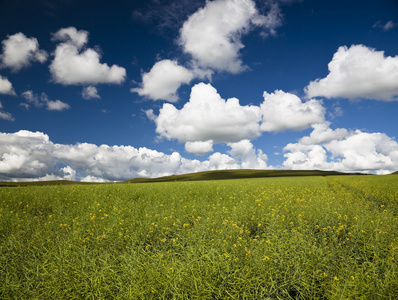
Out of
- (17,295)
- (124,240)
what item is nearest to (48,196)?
(124,240)

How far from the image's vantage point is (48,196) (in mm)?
13398

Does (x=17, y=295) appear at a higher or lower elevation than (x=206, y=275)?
lower

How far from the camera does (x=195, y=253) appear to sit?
15.2ft

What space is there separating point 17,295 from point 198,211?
7229 mm

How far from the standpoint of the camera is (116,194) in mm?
15258

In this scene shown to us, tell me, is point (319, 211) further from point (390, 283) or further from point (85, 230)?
point (85, 230)

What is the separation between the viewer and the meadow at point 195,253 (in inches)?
140

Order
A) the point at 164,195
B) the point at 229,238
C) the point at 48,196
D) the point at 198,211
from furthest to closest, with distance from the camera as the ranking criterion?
the point at 164,195 < the point at 48,196 < the point at 198,211 < the point at 229,238

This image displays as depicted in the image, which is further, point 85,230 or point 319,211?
point 319,211

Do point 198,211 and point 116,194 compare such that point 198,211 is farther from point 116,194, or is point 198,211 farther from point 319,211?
point 116,194

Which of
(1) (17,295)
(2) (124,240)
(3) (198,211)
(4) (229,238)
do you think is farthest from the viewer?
(3) (198,211)

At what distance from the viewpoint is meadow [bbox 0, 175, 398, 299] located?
3547 mm

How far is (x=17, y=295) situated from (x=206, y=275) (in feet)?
11.2

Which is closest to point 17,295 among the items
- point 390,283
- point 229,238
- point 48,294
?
point 48,294
